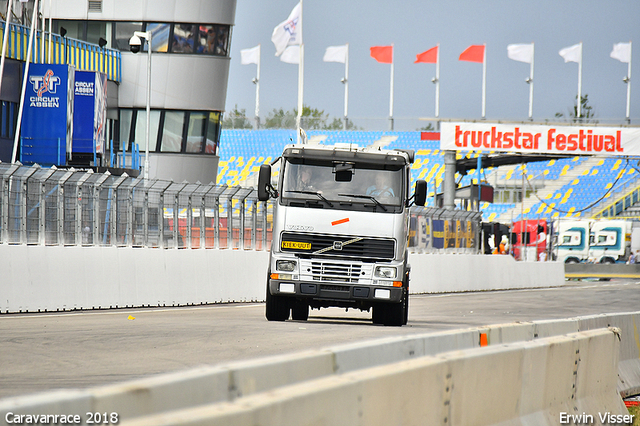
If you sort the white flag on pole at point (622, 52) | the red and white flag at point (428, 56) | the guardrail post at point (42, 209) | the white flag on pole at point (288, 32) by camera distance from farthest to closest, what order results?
1. the red and white flag at point (428, 56)
2. the white flag on pole at point (622, 52)
3. the white flag on pole at point (288, 32)
4. the guardrail post at point (42, 209)

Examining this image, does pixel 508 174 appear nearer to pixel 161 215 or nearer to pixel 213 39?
pixel 213 39

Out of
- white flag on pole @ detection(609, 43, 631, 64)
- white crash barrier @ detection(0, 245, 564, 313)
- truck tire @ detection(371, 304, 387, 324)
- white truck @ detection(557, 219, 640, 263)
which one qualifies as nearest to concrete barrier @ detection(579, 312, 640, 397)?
truck tire @ detection(371, 304, 387, 324)

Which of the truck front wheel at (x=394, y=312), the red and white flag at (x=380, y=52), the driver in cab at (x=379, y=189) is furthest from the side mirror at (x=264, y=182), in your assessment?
the red and white flag at (x=380, y=52)

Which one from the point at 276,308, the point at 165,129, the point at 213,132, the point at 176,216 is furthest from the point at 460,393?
the point at 213,132

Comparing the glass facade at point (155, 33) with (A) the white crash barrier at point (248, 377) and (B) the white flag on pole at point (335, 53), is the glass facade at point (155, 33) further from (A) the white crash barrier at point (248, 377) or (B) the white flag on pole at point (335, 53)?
(A) the white crash barrier at point (248, 377)

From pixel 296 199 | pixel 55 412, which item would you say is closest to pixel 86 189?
pixel 296 199

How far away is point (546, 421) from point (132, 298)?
44.5 feet

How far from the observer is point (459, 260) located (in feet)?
112

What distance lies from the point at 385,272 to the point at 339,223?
42.8 inches

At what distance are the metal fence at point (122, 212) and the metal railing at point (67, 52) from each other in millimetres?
17184

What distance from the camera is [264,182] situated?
1460cm

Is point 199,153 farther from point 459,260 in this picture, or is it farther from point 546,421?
point 546,421

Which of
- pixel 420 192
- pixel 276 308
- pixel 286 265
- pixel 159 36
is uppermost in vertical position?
pixel 159 36

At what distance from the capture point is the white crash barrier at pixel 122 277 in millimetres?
16438
